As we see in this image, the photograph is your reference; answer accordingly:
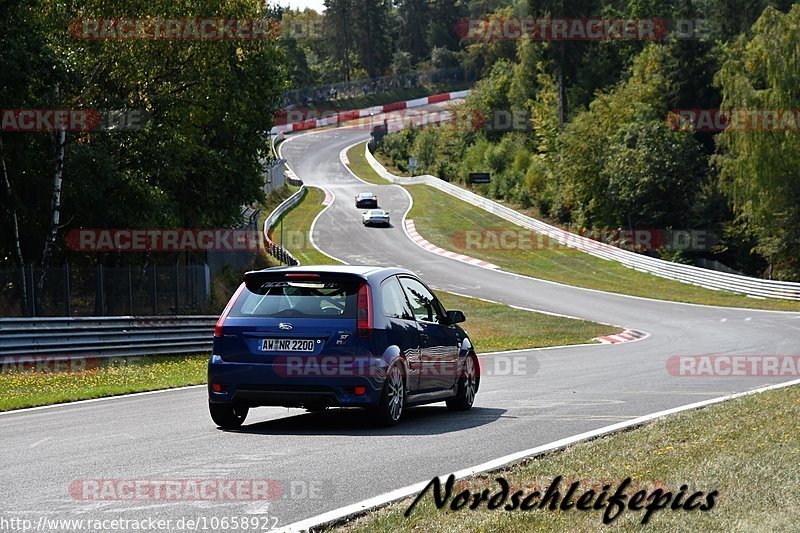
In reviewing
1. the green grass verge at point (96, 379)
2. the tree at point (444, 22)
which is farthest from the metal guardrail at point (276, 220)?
the tree at point (444, 22)

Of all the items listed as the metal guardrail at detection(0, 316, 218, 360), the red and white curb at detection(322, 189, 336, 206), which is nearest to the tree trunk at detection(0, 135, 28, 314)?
the metal guardrail at detection(0, 316, 218, 360)

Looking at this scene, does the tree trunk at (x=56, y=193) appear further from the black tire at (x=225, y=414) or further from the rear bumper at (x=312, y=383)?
the rear bumper at (x=312, y=383)

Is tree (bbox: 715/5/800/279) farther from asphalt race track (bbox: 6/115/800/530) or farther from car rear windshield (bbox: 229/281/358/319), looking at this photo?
car rear windshield (bbox: 229/281/358/319)

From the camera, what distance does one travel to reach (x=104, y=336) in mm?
23859

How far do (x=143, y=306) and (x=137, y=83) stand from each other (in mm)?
6518

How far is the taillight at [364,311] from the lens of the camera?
1080 cm

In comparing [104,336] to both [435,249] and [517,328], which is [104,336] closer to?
[517,328]

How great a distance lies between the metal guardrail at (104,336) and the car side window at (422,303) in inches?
453

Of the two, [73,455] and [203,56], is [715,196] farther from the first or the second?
[73,455]

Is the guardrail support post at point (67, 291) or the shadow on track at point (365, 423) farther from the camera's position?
the guardrail support post at point (67, 291)

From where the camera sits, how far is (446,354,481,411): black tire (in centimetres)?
1294

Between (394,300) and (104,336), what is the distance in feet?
45.4

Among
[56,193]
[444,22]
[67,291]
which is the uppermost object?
[444,22]

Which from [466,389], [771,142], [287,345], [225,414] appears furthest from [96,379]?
[771,142]
